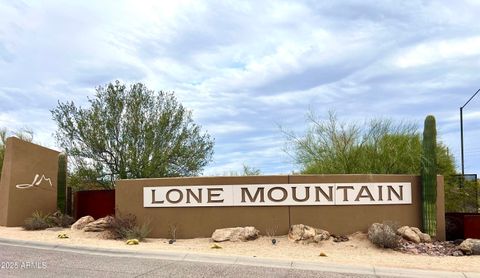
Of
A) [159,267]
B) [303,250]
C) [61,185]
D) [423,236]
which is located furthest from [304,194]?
[61,185]

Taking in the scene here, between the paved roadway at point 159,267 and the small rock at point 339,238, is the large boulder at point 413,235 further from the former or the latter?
the paved roadway at point 159,267

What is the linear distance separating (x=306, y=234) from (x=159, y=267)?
5.31 metres

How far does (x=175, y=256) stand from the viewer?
12250 mm

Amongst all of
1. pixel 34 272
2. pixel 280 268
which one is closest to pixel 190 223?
pixel 280 268

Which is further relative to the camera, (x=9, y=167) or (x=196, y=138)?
(x=196, y=138)

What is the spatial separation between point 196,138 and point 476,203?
1380 cm

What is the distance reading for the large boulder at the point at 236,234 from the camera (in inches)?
585

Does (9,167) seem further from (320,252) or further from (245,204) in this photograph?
(320,252)

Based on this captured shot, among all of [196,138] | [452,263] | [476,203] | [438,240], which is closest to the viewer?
[452,263]

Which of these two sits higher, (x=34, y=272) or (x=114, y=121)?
(x=114, y=121)

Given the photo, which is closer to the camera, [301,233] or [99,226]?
[301,233]

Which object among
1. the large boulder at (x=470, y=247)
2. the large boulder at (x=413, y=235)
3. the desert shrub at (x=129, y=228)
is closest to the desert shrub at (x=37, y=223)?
the desert shrub at (x=129, y=228)

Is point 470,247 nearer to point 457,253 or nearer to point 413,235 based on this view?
point 457,253

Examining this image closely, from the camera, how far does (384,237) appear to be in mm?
13930
